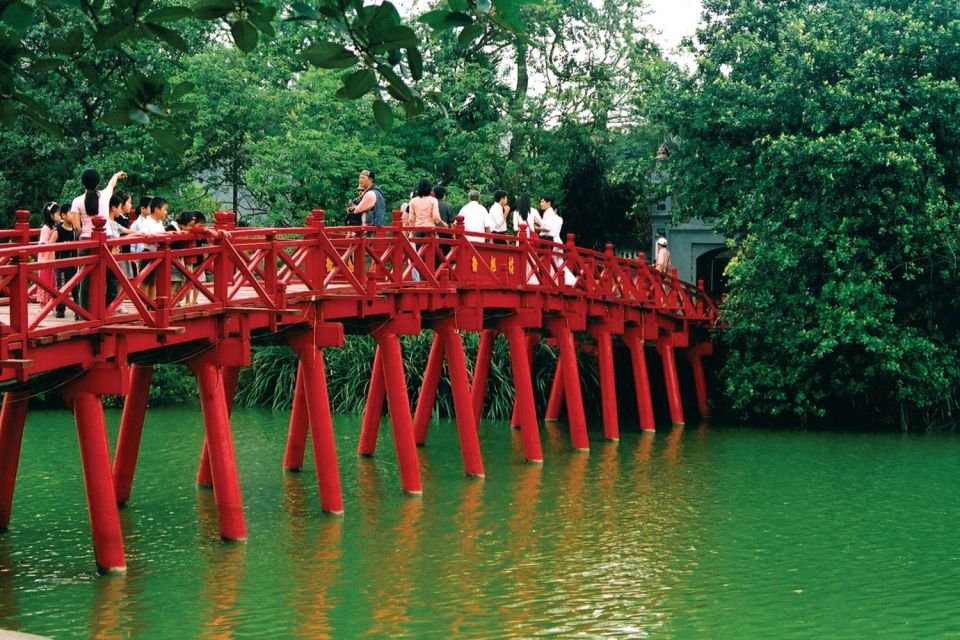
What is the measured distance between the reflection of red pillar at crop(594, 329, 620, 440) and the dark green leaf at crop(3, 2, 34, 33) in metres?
22.6

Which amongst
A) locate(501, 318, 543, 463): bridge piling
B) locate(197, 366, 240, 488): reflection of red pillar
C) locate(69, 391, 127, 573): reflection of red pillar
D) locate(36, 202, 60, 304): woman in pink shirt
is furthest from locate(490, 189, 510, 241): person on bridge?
locate(69, 391, 127, 573): reflection of red pillar

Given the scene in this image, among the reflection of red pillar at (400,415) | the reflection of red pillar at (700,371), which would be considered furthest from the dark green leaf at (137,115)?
the reflection of red pillar at (700,371)

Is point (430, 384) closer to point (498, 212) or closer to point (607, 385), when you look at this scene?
point (498, 212)

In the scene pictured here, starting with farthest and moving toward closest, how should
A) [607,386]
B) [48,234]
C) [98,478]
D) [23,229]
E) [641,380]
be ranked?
[641,380], [607,386], [48,234], [23,229], [98,478]

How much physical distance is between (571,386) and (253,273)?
33.0 ft

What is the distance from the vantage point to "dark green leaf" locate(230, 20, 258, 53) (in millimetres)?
6895

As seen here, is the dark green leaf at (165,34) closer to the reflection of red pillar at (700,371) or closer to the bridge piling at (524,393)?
the bridge piling at (524,393)

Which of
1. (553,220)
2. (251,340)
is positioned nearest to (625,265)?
(553,220)

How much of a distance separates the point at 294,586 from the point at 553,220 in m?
13.4

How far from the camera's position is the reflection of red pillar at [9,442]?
1723 cm

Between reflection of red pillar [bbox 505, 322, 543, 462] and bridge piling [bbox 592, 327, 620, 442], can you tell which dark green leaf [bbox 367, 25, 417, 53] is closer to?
reflection of red pillar [bbox 505, 322, 543, 462]

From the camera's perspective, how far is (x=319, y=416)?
1912cm

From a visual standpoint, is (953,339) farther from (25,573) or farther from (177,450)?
(25,573)

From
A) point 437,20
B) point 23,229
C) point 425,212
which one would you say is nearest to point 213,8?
point 437,20
